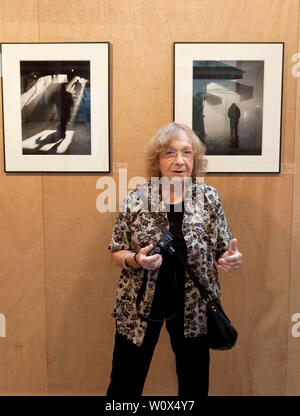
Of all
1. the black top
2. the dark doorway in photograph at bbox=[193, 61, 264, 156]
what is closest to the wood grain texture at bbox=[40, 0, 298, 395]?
the dark doorway in photograph at bbox=[193, 61, 264, 156]

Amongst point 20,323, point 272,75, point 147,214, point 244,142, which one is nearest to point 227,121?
point 244,142

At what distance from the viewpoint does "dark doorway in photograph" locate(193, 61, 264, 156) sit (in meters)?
1.81

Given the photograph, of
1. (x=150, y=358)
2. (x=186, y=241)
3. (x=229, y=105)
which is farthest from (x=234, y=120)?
(x=150, y=358)

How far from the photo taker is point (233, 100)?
1.84 metres

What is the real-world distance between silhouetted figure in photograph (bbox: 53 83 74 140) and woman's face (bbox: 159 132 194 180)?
646mm

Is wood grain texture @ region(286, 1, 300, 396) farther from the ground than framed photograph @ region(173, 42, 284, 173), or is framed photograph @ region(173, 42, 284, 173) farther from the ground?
framed photograph @ region(173, 42, 284, 173)

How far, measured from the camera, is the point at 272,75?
1.81m

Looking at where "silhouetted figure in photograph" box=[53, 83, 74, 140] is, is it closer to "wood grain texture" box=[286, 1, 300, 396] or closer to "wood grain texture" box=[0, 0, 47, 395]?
"wood grain texture" box=[0, 0, 47, 395]

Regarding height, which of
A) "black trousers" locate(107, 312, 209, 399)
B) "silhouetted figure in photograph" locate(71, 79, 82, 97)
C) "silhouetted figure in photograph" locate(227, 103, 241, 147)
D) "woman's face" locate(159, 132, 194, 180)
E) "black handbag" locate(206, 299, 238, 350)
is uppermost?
Answer: "silhouetted figure in photograph" locate(71, 79, 82, 97)

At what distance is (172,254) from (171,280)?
0.41 ft

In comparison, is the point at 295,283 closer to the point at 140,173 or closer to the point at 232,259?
the point at 232,259

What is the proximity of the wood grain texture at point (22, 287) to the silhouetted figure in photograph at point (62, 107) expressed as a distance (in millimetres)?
268

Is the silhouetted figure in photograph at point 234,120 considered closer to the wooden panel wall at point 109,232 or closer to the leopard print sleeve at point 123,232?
the wooden panel wall at point 109,232

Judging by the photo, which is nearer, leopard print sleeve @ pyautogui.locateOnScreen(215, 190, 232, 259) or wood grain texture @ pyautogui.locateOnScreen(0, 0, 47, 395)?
leopard print sleeve @ pyautogui.locateOnScreen(215, 190, 232, 259)
